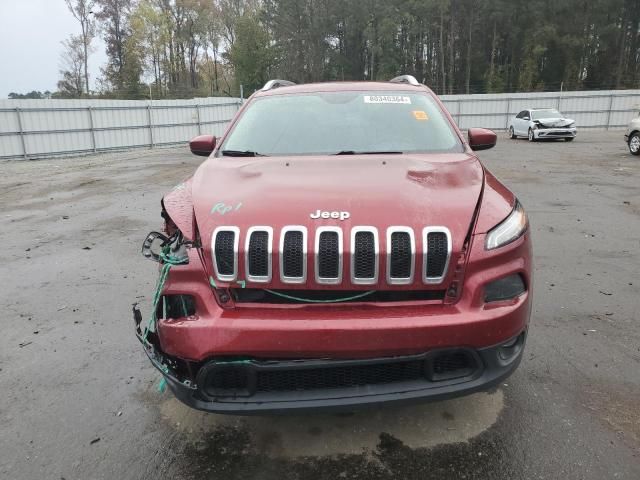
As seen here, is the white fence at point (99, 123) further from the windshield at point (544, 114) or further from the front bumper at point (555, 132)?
the front bumper at point (555, 132)

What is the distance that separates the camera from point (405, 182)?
8.18 ft

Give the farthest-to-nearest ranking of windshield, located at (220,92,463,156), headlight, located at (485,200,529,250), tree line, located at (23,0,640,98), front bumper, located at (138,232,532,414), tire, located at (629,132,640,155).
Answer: tree line, located at (23,0,640,98)
tire, located at (629,132,640,155)
windshield, located at (220,92,463,156)
headlight, located at (485,200,529,250)
front bumper, located at (138,232,532,414)

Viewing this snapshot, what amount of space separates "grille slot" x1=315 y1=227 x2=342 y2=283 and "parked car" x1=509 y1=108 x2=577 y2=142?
22.9 meters

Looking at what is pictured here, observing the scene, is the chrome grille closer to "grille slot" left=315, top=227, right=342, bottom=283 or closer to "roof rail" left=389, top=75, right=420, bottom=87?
"grille slot" left=315, top=227, right=342, bottom=283

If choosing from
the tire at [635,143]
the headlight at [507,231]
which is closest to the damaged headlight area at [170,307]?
the headlight at [507,231]

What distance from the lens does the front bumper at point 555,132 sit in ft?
71.8

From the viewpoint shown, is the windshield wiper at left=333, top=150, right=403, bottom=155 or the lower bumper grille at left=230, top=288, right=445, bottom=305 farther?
the windshield wiper at left=333, top=150, right=403, bottom=155

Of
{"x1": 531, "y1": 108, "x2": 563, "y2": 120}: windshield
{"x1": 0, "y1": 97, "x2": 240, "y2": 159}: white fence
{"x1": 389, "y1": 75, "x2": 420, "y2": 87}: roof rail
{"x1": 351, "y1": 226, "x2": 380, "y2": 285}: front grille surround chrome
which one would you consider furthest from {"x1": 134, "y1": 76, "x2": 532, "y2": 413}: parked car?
{"x1": 531, "y1": 108, "x2": 563, "y2": 120}: windshield

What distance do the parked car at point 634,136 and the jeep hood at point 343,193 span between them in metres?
15.3

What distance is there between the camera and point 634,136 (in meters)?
15.3

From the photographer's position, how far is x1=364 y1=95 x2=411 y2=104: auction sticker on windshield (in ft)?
12.2

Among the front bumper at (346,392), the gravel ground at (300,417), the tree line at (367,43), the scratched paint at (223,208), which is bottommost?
the gravel ground at (300,417)

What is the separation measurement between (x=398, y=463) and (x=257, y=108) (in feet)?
8.94

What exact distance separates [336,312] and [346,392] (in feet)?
1.11
